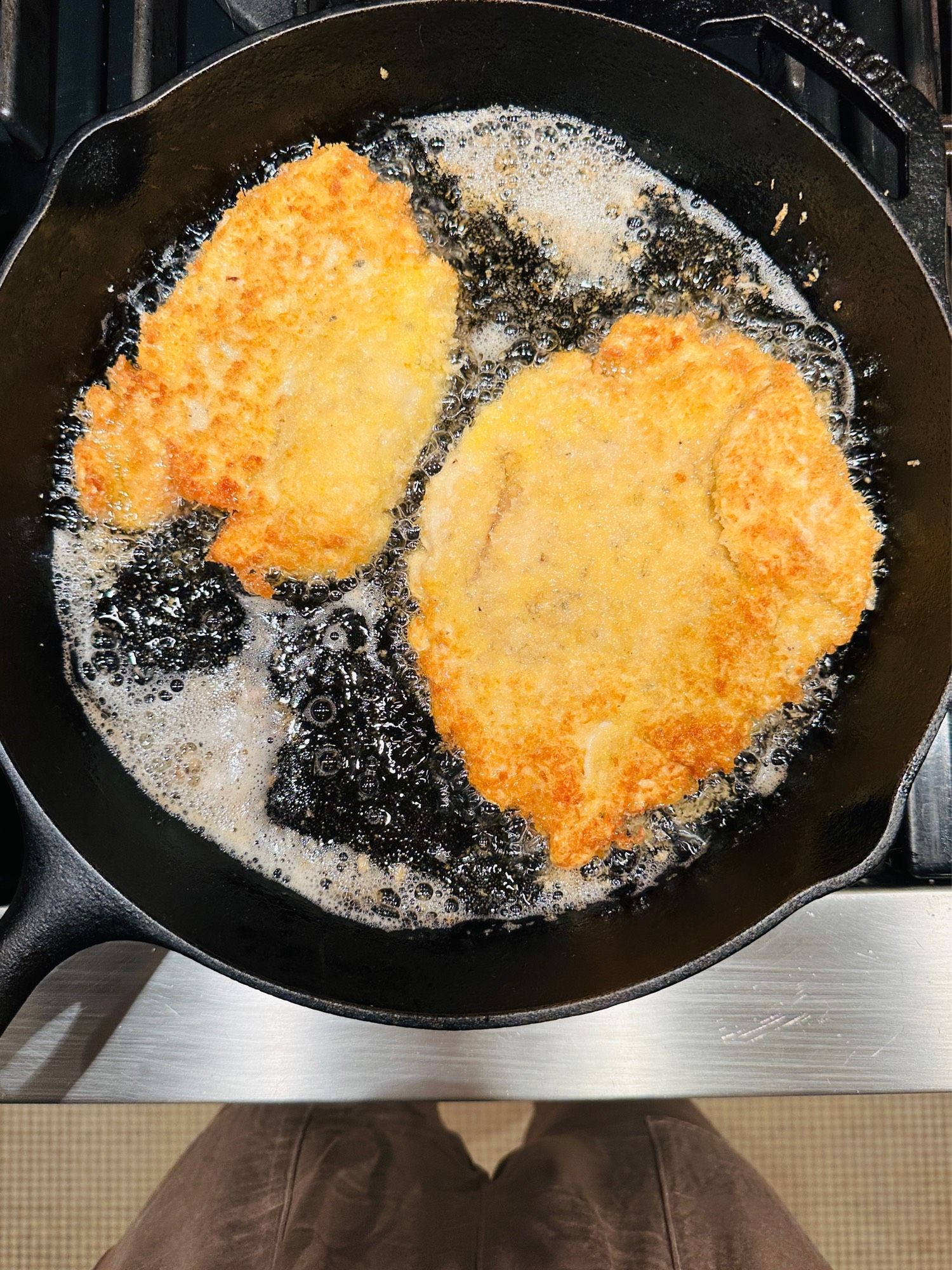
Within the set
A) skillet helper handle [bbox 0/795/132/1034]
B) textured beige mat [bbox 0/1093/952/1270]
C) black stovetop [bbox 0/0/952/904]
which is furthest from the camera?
textured beige mat [bbox 0/1093/952/1270]

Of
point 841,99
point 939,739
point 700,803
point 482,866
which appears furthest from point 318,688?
point 841,99

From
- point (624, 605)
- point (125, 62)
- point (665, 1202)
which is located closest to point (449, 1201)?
point (665, 1202)

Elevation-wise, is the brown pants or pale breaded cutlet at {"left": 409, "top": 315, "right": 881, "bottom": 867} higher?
pale breaded cutlet at {"left": 409, "top": 315, "right": 881, "bottom": 867}

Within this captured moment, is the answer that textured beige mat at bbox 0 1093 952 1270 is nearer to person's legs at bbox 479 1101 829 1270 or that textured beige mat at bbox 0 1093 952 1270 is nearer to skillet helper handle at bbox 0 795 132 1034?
person's legs at bbox 479 1101 829 1270

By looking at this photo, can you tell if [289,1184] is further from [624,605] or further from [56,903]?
[624,605]

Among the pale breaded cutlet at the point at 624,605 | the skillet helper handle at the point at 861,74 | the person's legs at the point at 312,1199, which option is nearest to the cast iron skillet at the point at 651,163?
the skillet helper handle at the point at 861,74

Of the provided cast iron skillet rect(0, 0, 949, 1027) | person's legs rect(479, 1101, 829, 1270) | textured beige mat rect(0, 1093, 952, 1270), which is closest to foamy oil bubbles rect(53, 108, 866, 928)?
cast iron skillet rect(0, 0, 949, 1027)
